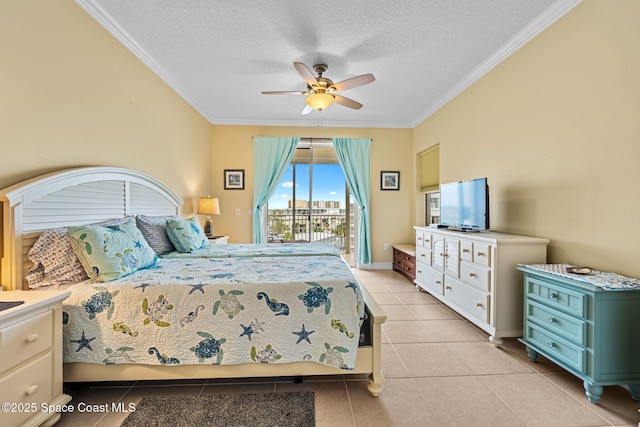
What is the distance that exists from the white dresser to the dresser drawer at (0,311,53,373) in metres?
3.05

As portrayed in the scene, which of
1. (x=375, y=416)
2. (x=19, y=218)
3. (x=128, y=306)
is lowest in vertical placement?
(x=375, y=416)

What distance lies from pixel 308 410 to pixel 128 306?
4.00 feet

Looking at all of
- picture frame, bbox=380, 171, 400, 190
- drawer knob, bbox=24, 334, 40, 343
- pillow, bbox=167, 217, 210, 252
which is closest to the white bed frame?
drawer knob, bbox=24, 334, 40, 343

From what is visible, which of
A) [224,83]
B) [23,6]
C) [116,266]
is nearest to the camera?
[23,6]

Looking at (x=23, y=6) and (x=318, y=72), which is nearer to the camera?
(x=23, y=6)

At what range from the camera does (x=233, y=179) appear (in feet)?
16.5

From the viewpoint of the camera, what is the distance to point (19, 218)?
5.33 ft

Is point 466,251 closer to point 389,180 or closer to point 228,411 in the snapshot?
point 228,411

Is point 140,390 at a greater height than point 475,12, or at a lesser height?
lesser

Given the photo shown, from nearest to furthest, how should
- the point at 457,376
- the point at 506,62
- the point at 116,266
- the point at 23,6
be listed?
1. the point at 23,6
2. the point at 116,266
3. the point at 457,376
4. the point at 506,62

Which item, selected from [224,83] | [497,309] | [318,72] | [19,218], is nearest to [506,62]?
[318,72]

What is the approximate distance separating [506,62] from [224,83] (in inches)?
126

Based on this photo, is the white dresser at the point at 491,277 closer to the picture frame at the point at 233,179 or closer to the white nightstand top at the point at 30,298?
the white nightstand top at the point at 30,298

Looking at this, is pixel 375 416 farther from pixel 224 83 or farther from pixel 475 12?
pixel 224 83
